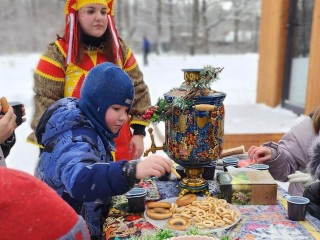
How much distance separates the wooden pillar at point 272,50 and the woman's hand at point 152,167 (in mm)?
5491

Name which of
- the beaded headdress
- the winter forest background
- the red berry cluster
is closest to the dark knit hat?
the red berry cluster

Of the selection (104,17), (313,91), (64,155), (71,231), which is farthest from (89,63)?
(313,91)

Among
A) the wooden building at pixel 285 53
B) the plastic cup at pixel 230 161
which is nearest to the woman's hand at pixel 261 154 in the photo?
the plastic cup at pixel 230 161

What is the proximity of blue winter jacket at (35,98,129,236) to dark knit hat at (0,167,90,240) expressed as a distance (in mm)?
576

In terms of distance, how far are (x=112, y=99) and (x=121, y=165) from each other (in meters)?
0.29

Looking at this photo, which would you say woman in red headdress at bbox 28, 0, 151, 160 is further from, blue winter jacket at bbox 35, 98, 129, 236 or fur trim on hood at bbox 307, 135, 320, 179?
fur trim on hood at bbox 307, 135, 320, 179

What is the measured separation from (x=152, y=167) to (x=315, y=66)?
14.3 feet

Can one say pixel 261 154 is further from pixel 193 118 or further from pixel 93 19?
pixel 93 19

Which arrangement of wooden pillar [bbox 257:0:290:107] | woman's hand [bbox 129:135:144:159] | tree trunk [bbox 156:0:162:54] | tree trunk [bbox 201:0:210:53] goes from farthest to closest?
tree trunk [bbox 156:0:162:54] < tree trunk [bbox 201:0:210:53] < wooden pillar [bbox 257:0:290:107] < woman's hand [bbox 129:135:144:159]

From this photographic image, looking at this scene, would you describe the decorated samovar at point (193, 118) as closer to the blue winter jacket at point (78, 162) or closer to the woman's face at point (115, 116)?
the woman's face at point (115, 116)

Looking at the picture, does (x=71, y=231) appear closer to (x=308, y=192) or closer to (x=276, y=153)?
(x=308, y=192)

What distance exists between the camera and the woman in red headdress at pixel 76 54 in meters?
2.07

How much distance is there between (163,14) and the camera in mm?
28094

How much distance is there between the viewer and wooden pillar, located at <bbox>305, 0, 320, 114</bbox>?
4797 millimetres
